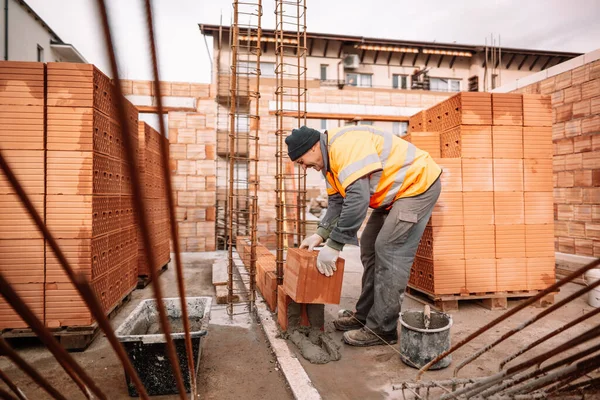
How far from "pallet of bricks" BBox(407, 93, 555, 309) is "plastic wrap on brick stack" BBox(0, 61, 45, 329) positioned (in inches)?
171

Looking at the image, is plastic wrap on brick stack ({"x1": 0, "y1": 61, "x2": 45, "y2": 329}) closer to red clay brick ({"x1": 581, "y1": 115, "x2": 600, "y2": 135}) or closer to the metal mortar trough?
the metal mortar trough

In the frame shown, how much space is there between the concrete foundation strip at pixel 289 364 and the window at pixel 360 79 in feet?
79.4

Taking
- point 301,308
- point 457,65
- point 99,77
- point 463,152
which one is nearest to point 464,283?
point 463,152

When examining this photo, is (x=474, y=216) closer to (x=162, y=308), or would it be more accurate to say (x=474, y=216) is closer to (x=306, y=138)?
(x=306, y=138)

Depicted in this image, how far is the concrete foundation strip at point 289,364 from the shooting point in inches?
104

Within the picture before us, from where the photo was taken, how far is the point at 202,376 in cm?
303

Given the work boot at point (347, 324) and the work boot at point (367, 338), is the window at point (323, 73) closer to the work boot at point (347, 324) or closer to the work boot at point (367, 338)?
the work boot at point (347, 324)

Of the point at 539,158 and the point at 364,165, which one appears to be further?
the point at 539,158

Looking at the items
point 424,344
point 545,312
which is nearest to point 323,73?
point 424,344

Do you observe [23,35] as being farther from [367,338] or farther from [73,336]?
[367,338]

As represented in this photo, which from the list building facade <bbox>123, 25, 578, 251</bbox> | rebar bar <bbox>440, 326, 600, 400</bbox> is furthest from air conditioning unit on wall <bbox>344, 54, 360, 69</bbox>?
rebar bar <bbox>440, 326, 600, 400</bbox>

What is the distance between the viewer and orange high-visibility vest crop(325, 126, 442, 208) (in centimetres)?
319

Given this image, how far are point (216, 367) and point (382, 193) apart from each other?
220 centimetres

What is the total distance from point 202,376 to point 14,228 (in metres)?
2.35
